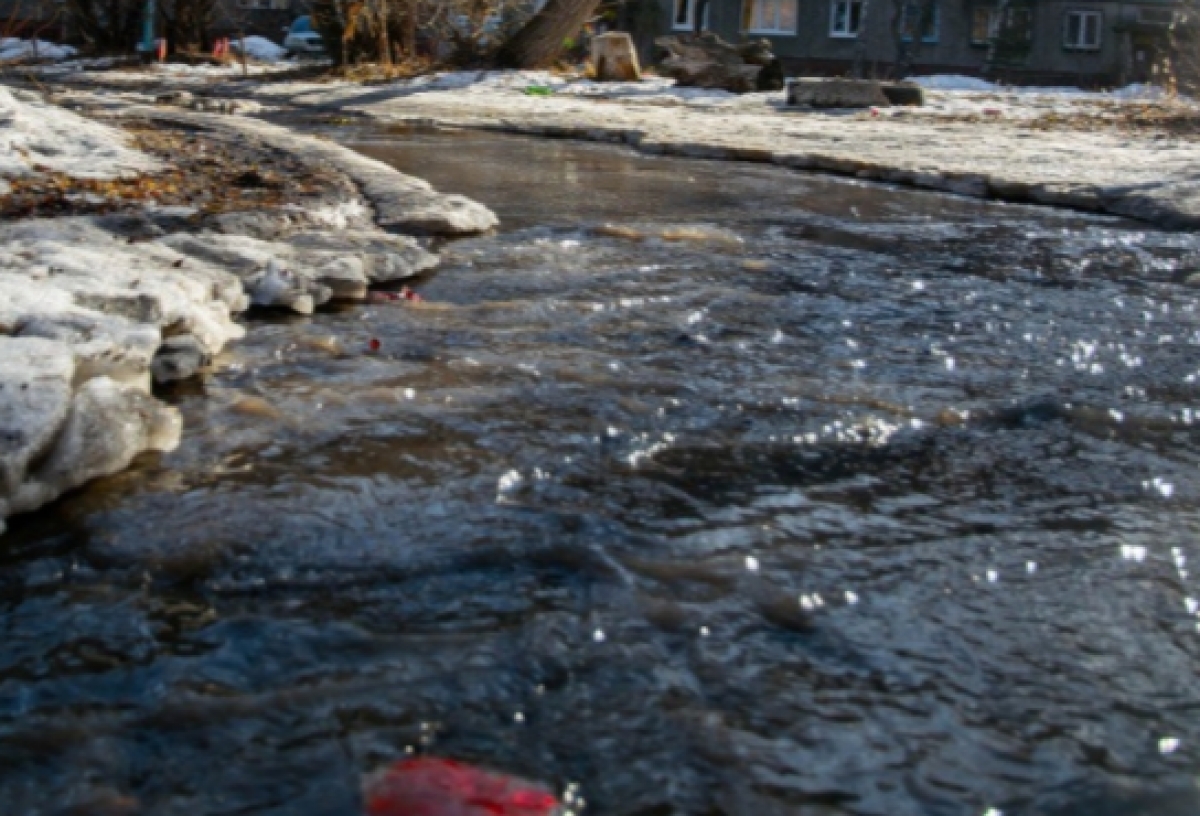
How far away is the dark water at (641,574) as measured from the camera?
202 centimetres

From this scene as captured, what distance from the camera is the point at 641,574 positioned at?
2.62 m

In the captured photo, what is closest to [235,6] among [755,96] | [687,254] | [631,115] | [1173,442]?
[755,96]

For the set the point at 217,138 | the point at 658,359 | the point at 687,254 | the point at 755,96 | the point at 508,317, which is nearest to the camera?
the point at 658,359

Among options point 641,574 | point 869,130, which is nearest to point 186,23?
point 869,130

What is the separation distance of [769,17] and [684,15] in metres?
2.30

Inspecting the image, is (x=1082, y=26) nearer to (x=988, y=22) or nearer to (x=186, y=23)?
(x=988, y=22)

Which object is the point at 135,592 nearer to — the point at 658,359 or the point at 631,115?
the point at 658,359

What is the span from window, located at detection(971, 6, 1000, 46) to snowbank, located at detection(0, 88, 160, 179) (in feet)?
100

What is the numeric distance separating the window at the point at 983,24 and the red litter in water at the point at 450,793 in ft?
116

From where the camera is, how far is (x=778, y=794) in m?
1.95

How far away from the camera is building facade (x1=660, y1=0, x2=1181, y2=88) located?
33.6 meters

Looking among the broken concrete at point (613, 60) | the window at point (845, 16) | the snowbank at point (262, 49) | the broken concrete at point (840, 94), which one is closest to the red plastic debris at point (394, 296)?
the broken concrete at point (840, 94)

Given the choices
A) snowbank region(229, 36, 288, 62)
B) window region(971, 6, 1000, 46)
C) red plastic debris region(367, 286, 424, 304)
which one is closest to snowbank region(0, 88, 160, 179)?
red plastic debris region(367, 286, 424, 304)

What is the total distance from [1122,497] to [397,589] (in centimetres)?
166
